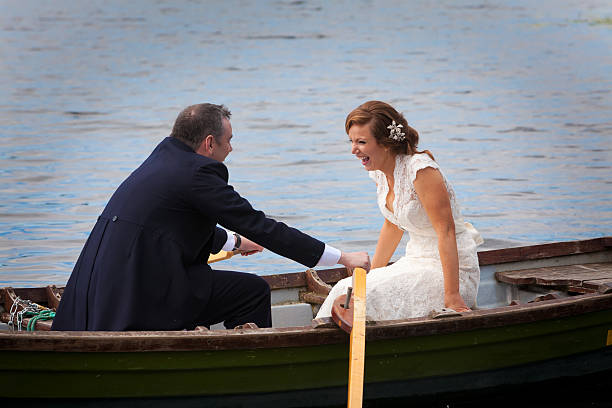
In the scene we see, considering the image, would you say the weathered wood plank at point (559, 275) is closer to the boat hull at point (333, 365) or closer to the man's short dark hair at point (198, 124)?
the boat hull at point (333, 365)

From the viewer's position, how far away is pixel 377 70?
2561cm

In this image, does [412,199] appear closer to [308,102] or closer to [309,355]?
[309,355]

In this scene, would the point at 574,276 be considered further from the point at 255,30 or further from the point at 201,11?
the point at 201,11

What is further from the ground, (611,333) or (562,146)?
(562,146)

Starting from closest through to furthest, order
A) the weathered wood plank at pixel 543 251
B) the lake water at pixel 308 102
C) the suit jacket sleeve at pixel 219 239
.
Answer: the suit jacket sleeve at pixel 219 239 < the weathered wood plank at pixel 543 251 < the lake water at pixel 308 102

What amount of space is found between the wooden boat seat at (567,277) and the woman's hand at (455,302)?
846 millimetres

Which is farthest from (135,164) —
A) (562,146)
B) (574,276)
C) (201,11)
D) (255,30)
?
(201,11)

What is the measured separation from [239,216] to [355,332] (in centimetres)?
69

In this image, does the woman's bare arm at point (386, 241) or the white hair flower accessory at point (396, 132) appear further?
the woman's bare arm at point (386, 241)

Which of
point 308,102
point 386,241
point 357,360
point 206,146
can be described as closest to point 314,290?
point 386,241

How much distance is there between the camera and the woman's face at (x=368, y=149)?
4426 mm

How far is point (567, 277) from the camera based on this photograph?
533 centimetres

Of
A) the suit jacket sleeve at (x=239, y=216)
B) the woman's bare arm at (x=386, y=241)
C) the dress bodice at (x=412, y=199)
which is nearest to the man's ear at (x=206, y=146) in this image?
the suit jacket sleeve at (x=239, y=216)

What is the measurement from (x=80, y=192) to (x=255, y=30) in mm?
20966
